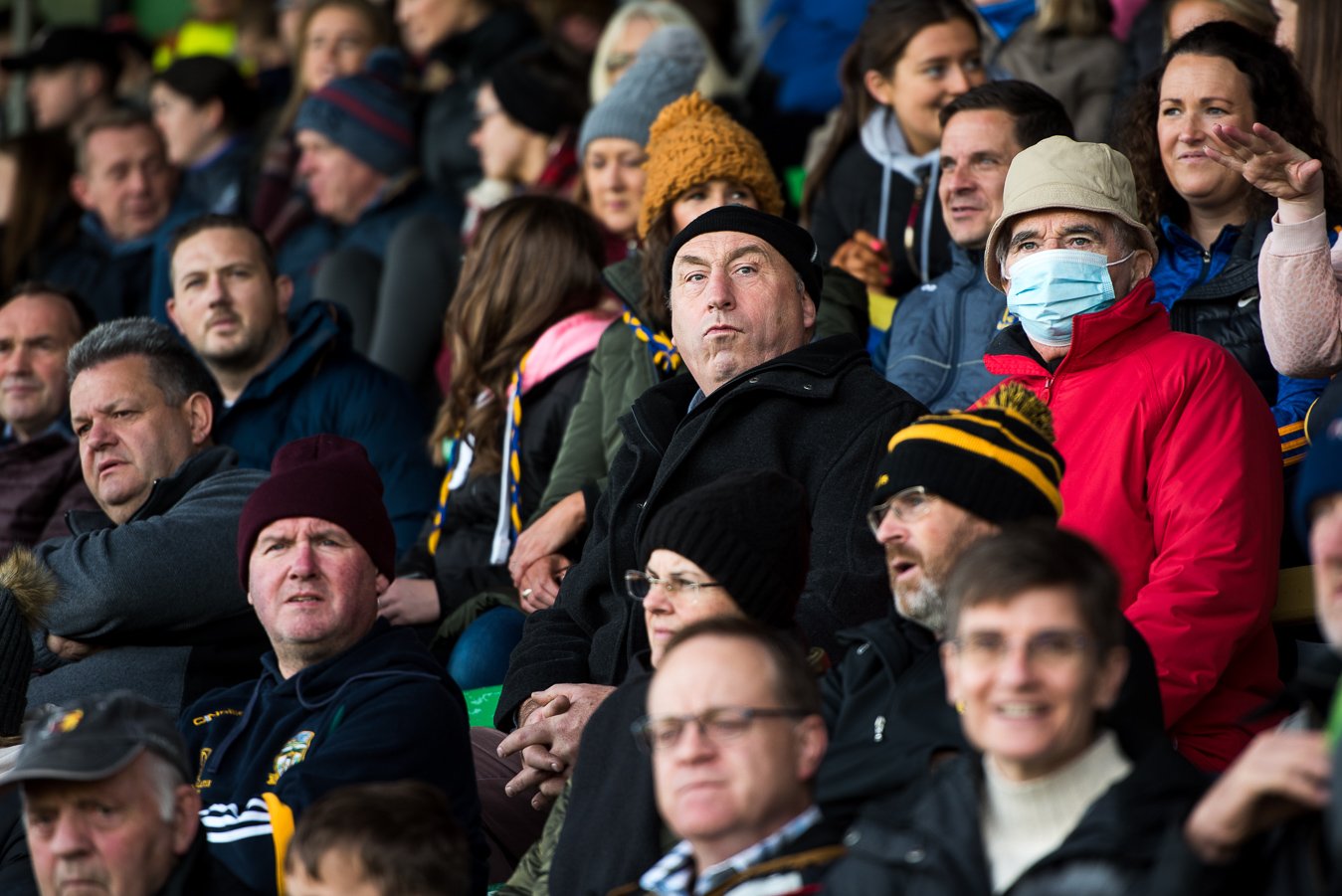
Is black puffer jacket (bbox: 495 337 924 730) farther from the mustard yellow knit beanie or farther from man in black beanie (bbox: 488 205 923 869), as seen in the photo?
the mustard yellow knit beanie

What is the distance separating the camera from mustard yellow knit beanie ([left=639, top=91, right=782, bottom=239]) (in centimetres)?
598

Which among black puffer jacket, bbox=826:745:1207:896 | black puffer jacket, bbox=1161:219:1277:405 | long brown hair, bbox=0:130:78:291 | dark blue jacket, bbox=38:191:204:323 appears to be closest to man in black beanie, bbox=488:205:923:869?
black puffer jacket, bbox=1161:219:1277:405

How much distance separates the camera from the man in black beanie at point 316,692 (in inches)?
165

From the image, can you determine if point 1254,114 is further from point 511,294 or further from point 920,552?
point 511,294

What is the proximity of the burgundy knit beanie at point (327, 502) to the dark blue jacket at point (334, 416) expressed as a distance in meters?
1.73

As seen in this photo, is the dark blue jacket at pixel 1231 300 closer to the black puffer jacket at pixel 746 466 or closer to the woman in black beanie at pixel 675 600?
the black puffer jacket at pixel 746 466

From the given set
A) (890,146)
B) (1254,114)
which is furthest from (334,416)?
(1254,114)

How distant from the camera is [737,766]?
3373 millimetres

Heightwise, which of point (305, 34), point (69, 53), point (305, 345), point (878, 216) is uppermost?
point (69, 53)

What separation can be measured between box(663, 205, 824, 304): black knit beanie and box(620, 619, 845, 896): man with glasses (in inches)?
69.3

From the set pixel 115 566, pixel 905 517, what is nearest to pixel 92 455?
pixel 115 566

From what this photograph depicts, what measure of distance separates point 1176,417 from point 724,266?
1.29 m

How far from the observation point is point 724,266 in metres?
5.01

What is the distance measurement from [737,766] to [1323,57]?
3.60 meters
